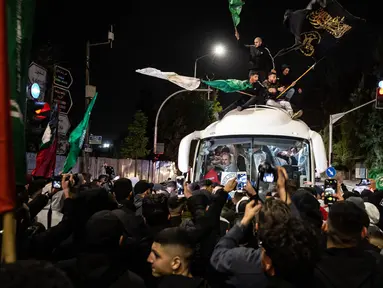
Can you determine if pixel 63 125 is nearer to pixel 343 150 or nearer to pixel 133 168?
pixel 133 168

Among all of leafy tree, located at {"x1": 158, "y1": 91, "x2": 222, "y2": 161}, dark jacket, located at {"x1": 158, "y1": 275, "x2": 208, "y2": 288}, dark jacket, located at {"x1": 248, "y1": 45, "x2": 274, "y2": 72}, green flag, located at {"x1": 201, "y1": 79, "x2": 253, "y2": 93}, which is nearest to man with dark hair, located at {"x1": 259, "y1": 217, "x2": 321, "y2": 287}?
dark jacket, located at {"x1": 158, "y1": 275, "x2": 208, "y2": 288}

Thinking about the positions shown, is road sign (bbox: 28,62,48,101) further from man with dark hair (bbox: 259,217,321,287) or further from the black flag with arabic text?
man with dark hair (bbox: 259,217,321,287)

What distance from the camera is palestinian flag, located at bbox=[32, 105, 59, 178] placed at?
6945 millimetres

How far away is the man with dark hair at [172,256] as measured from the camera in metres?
2.93

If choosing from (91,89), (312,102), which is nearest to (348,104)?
(312,102)

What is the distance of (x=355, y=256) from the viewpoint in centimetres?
302

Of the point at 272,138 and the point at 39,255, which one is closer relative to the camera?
the point at 39,255

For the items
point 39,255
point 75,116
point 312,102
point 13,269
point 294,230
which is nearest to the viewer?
point 13,269

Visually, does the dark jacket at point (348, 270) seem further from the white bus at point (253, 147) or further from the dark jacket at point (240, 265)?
the white bus at point (253, 147)

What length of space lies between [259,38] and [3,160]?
341 inches

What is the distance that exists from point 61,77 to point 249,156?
533 cm

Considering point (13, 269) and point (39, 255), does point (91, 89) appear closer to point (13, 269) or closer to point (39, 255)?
point (39, 255)

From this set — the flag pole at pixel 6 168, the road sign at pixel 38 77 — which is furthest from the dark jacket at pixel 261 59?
the flag pole at pixel 6 168

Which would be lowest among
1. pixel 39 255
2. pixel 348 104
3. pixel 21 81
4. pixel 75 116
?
pixel 39 255
